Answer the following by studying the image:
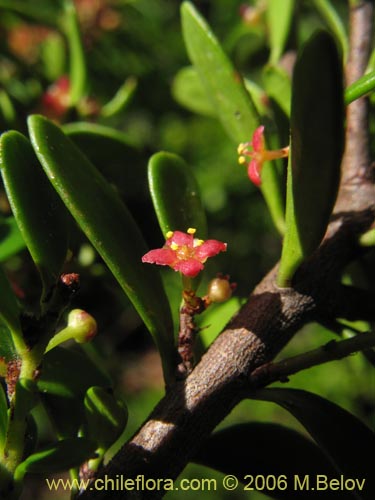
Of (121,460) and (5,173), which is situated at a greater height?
(5,173)

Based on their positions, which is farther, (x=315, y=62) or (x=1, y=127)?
(x=1, y=127)

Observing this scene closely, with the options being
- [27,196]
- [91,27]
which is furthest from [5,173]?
[91,27]

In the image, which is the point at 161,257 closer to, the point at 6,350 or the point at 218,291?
the point at 218,291

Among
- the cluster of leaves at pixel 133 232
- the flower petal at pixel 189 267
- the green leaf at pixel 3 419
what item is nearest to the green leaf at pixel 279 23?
the cluster of leaves at pixel 133 232

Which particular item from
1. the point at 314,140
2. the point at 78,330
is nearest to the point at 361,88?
the point at 314,140

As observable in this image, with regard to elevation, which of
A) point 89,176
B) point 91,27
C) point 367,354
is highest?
point 91,27

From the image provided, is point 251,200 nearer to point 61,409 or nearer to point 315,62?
point 61,409

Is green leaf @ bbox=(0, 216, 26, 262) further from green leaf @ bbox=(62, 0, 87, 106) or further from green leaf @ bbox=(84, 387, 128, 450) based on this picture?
green leaf @ bbox=(62, 0, 87, 106)
